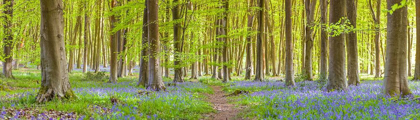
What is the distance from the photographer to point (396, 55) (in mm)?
8633

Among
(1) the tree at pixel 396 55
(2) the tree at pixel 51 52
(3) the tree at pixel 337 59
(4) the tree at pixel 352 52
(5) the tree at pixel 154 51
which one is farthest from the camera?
(4) the tree at pixel 352 52

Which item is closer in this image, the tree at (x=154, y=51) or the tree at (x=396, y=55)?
the tree at (x=396, y=55)

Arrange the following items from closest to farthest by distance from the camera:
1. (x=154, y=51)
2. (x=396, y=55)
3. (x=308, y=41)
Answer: (x=396, y=55)
(x=154, y=51)
(x=308, y=41)

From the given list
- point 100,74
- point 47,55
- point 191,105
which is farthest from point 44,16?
point 100,74

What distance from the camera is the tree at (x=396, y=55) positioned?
8.59 metres

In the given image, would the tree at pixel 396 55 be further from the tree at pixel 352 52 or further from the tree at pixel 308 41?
the tree at pixel 308 41

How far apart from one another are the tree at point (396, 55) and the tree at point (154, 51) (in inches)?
371

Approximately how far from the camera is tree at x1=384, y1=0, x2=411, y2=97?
28.2 feet

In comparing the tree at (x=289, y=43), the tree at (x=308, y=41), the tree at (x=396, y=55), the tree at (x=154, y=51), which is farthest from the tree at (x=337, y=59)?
the tree at (x=308, y=41)

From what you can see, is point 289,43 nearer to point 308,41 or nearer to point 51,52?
point 308,41

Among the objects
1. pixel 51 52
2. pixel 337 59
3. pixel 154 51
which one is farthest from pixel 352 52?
pixel 51 52

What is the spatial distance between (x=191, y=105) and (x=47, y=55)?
4338 mm

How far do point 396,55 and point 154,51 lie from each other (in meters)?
9.96

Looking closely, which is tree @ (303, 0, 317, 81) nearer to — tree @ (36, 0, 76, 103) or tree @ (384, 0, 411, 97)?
tree @ (384, 0, 411, 97)
